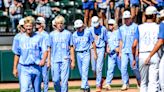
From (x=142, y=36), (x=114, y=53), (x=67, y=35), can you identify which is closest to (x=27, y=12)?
(x=114, y=53)

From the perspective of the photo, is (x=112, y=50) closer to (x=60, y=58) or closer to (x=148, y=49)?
(x=60, y=58)

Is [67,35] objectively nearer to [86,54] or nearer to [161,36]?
[86,54]

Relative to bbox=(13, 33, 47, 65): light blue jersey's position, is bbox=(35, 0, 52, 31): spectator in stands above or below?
above

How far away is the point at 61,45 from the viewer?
511 inches

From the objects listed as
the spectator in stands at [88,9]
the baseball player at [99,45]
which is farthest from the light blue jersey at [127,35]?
the spectator in stands at [88,9]

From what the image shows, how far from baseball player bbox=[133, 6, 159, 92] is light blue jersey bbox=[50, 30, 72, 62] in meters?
2.38

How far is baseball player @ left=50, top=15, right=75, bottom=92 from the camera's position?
1268 centimetres

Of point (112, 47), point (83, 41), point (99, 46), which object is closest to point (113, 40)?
point (112, 47)

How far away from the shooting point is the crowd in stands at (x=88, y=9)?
1902 centimetres

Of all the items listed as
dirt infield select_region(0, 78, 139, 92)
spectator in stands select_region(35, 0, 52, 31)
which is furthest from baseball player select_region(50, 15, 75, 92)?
spectator in stands select_region(35, 0, 52, 31)

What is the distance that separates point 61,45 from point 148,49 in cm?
279

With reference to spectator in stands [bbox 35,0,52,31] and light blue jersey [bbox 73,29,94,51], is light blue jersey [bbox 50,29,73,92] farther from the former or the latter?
spectator in stands [bbox 35,0,52,31]

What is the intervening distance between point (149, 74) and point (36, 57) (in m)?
2.29

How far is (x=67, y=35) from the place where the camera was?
12.9 m
